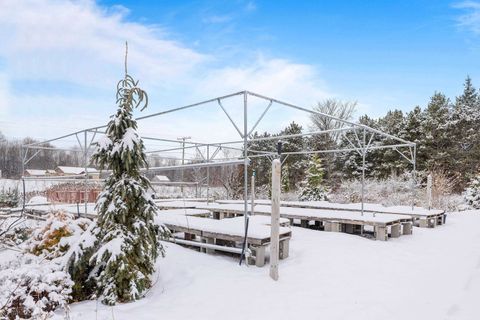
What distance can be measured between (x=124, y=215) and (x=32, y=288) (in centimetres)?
98

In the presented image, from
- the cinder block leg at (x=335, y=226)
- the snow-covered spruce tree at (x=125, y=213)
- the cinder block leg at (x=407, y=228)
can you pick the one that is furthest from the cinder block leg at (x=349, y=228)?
the snow-covered spruce tree at (x=125, y=213)

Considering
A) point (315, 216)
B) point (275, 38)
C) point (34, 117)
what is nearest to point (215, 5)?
point (275, 38)

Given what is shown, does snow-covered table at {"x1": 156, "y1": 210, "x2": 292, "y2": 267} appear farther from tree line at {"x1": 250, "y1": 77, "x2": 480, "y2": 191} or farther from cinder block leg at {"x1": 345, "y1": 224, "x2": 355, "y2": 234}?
tree line at {"x1": 250, "y1": 77, "x2": 480, "y2": 191}

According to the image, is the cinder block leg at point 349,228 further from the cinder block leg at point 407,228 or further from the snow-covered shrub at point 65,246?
the snow-covered shrub at point 65,246

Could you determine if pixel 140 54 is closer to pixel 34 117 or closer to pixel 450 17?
pixel 450 17

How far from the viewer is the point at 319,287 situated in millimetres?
3752

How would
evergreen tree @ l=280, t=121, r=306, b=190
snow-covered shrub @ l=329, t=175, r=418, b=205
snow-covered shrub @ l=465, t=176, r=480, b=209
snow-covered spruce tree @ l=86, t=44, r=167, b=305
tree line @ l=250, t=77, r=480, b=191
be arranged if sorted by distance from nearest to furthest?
snow-covered spruce tree @ l=86, t=44, r=167, b=305, snow-covered shrub @ l=465, t=176, r=480, b=209, snow-covered shrub @ l=329, t=175, r=418, b=205, tree line @ l=250, t=77, r=480, b=191, evergreen tree @ l=280, t=121, r=306, b=190

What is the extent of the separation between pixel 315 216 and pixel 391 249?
191 centimetres

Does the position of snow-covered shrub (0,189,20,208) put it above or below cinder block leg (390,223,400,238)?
above

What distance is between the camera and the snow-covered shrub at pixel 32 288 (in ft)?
9.47

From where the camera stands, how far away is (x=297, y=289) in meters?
3.67

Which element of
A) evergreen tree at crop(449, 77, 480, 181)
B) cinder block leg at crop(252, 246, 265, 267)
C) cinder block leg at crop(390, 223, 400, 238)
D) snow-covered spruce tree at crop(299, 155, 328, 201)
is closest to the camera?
cinder block leg at crop(252, 246, 265, 267)

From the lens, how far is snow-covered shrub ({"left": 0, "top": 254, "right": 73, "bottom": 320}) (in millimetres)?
2887

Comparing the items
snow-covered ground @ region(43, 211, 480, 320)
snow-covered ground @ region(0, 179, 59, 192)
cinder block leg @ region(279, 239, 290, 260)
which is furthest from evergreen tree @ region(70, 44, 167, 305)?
snow-covered ground @ region(0, 179, 59, 192)
